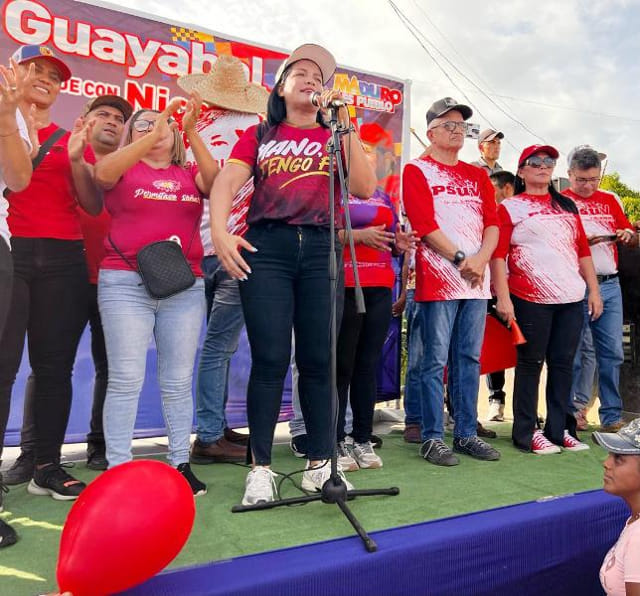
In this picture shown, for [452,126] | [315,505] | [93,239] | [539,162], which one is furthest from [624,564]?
[93,239]

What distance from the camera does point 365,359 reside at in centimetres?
288

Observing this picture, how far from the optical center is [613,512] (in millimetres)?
2248

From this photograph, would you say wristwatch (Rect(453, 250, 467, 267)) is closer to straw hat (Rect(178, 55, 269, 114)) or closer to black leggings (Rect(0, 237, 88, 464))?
straw hat (Rect(178, 55, 269, 114))

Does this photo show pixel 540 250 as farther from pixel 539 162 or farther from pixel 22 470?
pixel 22 470

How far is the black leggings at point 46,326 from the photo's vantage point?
2.20 meters

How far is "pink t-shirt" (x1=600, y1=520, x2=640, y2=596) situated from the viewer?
65.8 inches

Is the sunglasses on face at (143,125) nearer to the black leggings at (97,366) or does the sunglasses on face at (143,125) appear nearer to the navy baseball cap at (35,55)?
the navy baseball cap at (35,55)

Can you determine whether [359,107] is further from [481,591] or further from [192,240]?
[481,591]

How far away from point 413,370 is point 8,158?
2546 millimetres

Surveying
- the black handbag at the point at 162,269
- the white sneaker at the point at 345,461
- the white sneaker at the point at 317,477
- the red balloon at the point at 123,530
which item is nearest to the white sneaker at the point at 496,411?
the white sneaker at the point at 345,461

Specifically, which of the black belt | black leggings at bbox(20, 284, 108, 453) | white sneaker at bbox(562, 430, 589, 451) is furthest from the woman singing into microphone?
the black belt

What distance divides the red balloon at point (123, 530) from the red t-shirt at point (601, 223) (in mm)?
3276

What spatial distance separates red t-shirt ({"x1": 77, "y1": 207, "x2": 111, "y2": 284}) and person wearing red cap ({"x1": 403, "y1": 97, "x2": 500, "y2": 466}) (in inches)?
58.7

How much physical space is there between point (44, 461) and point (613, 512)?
217 cm
